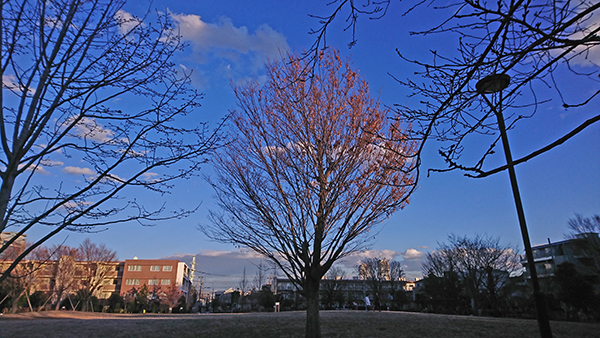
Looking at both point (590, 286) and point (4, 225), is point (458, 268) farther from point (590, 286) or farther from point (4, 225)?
point (4, 225)

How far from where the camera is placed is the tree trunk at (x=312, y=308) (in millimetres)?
8516

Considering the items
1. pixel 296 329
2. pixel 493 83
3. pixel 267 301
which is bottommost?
pixel 267 301

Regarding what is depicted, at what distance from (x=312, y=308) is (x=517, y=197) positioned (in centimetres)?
573

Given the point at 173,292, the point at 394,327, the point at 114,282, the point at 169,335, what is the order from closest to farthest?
the point at 169,335
the point at 394,327
the point at 173,292
the point at 114,282

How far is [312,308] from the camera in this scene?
8.76 meters

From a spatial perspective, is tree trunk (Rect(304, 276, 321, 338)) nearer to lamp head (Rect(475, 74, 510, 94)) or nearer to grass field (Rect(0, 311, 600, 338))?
grass field (Rect(0, 311, 600, 338))

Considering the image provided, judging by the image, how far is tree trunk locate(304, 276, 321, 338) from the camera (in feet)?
27.9

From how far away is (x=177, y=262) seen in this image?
6794 cm

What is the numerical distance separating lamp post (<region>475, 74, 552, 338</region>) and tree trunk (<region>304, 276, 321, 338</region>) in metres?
5.22

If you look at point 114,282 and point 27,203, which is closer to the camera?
point 27,203

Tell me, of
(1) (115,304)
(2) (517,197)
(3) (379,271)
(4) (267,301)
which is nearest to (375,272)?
(3) (379,271)

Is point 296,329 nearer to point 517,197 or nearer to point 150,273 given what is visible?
point 517,197

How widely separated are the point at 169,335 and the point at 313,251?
17.6ft

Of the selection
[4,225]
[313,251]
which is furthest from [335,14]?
[313,251]
